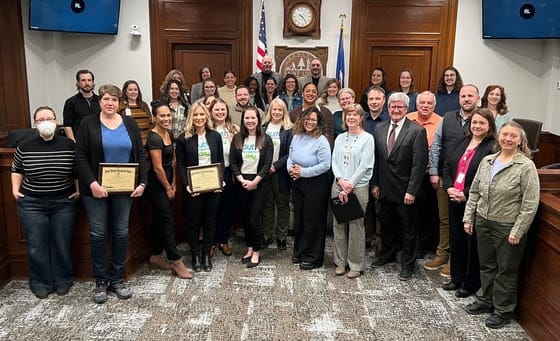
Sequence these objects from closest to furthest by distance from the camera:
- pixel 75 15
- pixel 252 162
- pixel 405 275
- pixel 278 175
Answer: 1. pixel 405 275
2. pixel 252 162
3. pixel 278 175
4. pixel 75 15

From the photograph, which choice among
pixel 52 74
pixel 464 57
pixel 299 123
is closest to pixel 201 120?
pixel 299 123

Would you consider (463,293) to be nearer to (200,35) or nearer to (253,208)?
(253,208)

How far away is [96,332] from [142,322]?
→ 0.94ft

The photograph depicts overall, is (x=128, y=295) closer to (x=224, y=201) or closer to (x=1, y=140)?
(x=224, y=201)

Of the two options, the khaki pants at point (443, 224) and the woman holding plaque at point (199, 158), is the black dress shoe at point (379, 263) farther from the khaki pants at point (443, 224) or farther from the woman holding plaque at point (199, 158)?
the woman holding plaque at point (199, 158)

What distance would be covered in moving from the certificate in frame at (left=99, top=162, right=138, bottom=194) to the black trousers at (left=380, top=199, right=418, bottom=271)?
1985 millimetres

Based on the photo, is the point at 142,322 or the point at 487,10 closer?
the point at 142,322

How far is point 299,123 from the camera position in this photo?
3.90 m

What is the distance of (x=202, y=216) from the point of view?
392cm

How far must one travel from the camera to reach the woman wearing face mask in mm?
3260

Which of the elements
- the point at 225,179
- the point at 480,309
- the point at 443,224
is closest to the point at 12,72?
the point at 225,179

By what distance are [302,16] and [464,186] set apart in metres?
3.75

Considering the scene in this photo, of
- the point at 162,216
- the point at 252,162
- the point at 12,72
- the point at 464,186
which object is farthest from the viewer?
the point at 12,72

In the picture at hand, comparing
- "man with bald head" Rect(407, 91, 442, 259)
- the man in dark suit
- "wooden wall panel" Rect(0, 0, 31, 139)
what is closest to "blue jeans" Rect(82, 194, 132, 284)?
the man in dark suit
